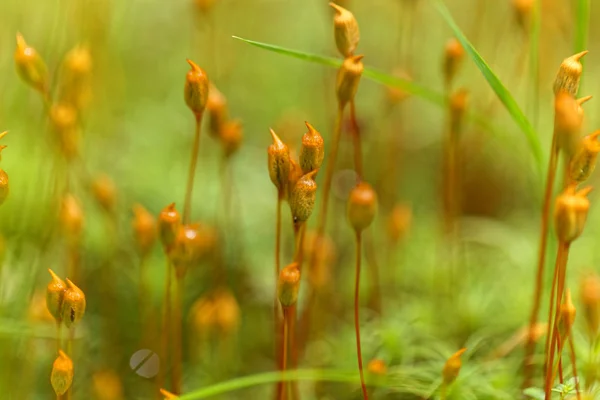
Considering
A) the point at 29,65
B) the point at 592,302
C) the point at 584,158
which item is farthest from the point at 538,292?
the point at 29,65

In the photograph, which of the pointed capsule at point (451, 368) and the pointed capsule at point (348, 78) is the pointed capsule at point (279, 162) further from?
the pointed capsule at point (451, 368)

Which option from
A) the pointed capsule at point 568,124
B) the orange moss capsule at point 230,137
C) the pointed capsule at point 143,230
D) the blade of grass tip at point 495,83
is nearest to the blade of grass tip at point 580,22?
the blade of grass tip at point 495,83

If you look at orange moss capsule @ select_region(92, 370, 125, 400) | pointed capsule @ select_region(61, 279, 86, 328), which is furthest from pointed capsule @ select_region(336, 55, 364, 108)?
orange moss capsule @ select_region(92, 370, 125, 400)

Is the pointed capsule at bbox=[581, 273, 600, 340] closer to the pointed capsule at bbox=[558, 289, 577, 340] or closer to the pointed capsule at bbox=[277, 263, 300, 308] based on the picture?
the pointed capsule at bbox=[558, 289, 577, 340]

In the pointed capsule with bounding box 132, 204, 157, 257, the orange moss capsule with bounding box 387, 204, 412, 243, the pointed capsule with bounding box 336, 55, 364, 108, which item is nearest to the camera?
the pointed capsule with bounding box 336, 55, 364, 108

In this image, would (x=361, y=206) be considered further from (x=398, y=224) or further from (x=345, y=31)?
(x=398, y=224)

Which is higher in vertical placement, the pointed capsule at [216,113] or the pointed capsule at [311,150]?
the pointed capsule at [216,113]
